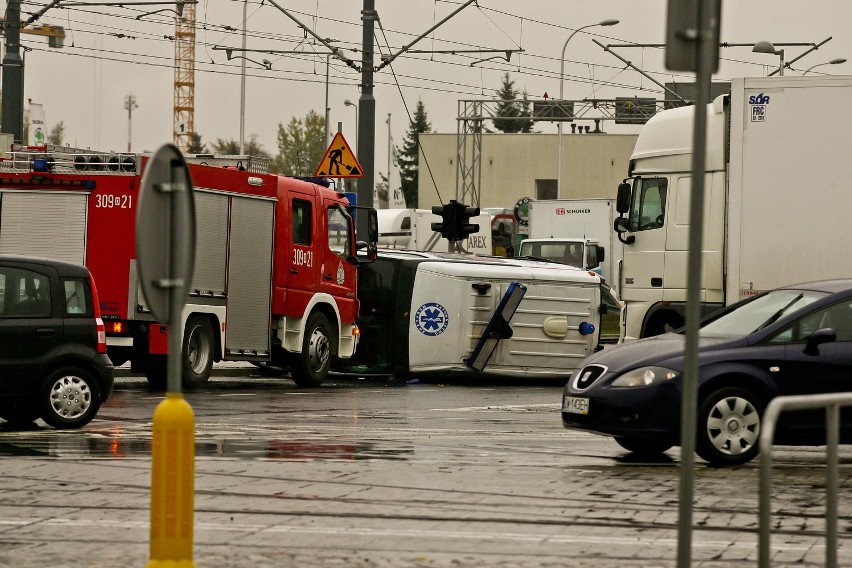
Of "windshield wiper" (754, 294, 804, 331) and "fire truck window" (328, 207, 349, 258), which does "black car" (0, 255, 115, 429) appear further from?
"fire truck window" (328, 207, 349, 258)

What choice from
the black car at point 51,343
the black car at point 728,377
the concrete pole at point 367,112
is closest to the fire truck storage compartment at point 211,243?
the black car at point 51,343

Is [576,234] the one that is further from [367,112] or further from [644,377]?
[644,377]

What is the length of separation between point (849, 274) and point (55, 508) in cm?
1326

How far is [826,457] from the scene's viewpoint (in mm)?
6855

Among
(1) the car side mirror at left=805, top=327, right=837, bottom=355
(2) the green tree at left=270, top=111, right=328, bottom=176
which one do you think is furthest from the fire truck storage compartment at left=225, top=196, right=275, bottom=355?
(2) the green tree at left=270, top=111, right=328, bottom=176

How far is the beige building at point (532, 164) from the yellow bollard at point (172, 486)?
8965 cm

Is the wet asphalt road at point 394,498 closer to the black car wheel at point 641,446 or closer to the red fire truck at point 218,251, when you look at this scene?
the black car wheel at point 641,446

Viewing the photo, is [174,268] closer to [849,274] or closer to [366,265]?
[849,274]

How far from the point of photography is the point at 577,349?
24078mm

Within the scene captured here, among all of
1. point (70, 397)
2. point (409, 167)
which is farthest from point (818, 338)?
point (409, 167)

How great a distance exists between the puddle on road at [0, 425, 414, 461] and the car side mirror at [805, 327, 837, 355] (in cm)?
315

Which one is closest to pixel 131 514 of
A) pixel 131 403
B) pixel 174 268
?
pixel 174 268

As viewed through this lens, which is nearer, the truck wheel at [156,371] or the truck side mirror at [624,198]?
the truck wheel at [156,371]

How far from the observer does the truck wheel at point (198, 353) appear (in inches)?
798
